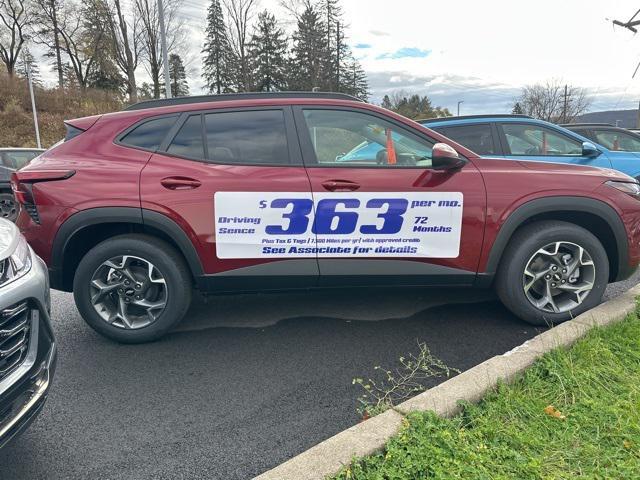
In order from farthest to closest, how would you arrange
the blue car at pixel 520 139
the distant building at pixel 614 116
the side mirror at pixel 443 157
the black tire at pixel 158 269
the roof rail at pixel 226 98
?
the distant building at pixel 614 116 < the blue car at pixel 520 139 < the roof rail at pixel 226 98 < the black tire at pixel 158 269 < the side mirror at pixel 443 157

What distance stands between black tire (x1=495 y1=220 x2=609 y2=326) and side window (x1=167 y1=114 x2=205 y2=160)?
238 cm

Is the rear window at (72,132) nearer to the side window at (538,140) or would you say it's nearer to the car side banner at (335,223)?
the car side banner at (335,223)

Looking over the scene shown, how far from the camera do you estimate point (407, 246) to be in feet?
10.7

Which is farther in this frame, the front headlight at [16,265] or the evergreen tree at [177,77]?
the evergreen tree at [177,77]

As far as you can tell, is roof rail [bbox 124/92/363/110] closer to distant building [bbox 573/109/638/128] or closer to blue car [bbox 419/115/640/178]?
blue car [bbox 419/115/640/178]

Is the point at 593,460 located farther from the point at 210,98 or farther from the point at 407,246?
the point at 210,98

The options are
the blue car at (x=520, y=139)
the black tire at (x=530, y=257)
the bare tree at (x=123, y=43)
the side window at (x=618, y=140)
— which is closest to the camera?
the black tire at (x=530, y=257)

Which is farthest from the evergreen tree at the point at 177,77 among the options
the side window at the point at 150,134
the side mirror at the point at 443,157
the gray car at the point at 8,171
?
the side mirror at the point at 443,157

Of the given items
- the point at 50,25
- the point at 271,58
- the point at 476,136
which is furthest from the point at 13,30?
the point at 476,136

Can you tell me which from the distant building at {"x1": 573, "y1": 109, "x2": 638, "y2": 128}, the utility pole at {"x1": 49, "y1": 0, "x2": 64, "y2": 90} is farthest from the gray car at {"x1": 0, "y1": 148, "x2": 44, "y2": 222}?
the distant building at {"x1": 573, "y1": 109, "x2": 638, "y2": 128}

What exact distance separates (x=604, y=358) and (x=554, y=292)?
837 mm

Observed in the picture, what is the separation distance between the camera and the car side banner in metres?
3.16

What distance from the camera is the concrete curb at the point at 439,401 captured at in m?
1.90

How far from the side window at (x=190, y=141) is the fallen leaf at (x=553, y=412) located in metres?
2.63
